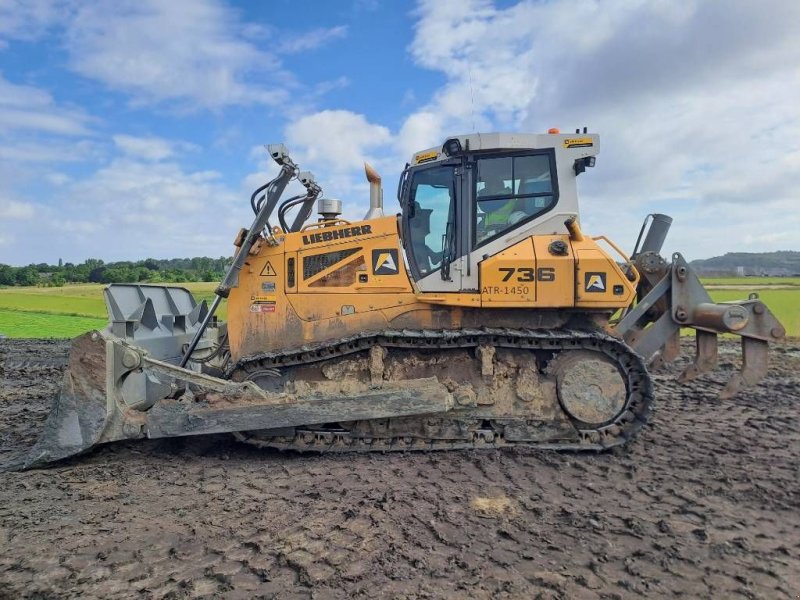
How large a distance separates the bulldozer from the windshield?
15 mm

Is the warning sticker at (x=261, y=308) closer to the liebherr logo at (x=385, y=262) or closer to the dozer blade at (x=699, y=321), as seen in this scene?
the liebherr logo at (x=385, y=262)

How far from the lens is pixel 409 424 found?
5.61 m

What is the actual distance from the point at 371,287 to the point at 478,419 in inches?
69.0

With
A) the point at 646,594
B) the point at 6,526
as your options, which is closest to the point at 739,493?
the point at 646,594

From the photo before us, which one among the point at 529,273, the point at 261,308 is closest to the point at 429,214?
the point at 529,273

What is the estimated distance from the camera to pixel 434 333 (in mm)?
5480

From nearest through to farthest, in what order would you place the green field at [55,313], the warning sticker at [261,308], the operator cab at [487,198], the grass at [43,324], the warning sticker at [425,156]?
the operator cab at [487,198] → the warning sticker at [425,156] → the warning sticker at [261,308] → the grass at [43,324] → the green field at [55,313]

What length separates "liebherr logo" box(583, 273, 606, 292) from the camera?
5484mm

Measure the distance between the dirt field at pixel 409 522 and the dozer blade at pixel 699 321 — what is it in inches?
32.3

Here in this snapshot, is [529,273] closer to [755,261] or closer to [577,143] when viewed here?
[577,143]

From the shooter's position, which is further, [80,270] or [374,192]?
[80,270]

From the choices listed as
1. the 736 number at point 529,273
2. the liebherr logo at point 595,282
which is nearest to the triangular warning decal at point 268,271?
the 736 number at point 529,273

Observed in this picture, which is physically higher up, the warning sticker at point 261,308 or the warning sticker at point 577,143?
the warning sticker at point 577,143

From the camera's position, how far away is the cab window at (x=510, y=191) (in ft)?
19.0
